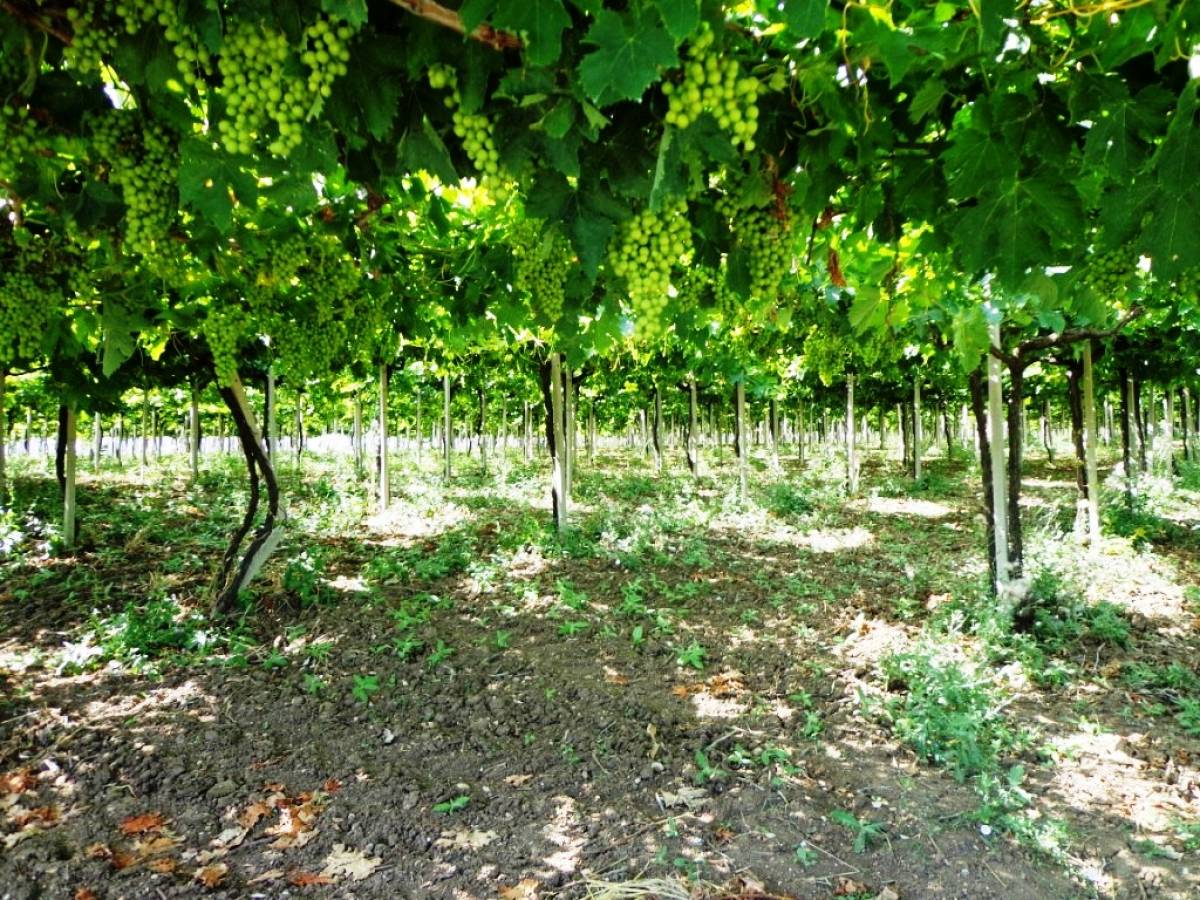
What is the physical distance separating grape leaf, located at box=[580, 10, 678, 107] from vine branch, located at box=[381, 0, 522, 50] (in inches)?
10.4

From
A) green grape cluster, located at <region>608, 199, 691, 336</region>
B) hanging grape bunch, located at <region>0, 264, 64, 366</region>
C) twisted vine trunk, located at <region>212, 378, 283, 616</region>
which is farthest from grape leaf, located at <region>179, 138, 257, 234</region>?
twisted vine trunk, located at <region>212, 378, 283, 616</region>

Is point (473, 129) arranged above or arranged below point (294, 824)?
above

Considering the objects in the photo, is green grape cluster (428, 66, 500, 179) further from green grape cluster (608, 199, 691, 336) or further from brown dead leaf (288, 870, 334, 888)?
brown dead leaf (288, 870, 334, 888)

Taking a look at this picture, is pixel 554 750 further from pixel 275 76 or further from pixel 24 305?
pixel 275 76

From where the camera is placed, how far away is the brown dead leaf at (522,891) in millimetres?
2850

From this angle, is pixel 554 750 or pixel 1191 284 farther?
pixel 554 750

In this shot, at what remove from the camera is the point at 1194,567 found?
8.04 meters

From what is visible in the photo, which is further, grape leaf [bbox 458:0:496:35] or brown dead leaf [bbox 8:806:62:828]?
brown dead leaf [bbox 8:806:62:828]

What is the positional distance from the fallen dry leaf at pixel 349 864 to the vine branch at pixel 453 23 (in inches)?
125

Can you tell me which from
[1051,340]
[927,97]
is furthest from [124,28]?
[1051,340]

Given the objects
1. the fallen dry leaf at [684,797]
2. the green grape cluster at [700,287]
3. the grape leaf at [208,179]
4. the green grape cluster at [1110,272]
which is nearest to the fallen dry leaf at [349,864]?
the fallen dry leaf at [684,797]

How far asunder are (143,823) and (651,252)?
357 centimetres

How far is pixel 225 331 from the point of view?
375 cm

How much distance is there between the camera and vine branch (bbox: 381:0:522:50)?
59.2 inches
